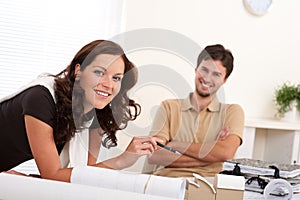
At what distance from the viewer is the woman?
137 cm

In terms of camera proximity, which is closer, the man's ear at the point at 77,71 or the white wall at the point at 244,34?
the man's ear at the point at 77,71

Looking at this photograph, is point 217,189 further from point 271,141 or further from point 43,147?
point 271,141

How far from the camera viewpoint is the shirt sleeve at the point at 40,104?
1383 millimetres

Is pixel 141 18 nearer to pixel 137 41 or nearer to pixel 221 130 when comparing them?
pixel 221 130

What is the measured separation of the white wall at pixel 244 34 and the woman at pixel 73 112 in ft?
4.20

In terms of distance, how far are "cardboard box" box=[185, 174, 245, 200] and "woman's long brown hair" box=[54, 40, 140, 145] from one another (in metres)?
0.49

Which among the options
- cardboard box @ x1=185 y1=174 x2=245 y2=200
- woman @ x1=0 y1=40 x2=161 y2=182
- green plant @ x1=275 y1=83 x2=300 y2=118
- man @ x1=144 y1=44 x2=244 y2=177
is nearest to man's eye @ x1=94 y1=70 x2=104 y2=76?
woman @ x1=0 y1=40 x2=161 y2=182

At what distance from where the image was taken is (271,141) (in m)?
3.03

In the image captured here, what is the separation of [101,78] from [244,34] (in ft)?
5.59

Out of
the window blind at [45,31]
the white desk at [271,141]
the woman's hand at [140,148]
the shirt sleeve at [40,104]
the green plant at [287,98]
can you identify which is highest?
the window blind at [45,31]

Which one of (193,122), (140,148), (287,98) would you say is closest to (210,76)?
(193,122)

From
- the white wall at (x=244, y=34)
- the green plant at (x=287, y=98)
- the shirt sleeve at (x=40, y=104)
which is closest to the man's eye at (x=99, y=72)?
the shirt sleeve at (x=40, y=104)

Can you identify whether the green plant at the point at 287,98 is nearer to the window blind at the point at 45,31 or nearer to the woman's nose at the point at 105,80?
the window blind at the point at 45,31

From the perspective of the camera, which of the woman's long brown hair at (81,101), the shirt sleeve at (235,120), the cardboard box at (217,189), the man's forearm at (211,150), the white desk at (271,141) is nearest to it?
the cardboard box at (217,189)
